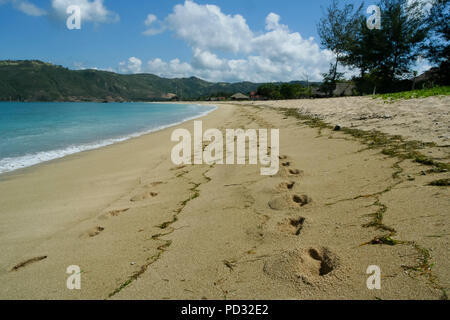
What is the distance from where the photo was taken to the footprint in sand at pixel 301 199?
243cm

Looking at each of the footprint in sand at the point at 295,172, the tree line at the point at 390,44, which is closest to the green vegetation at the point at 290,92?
the tree line at the point at 390,44

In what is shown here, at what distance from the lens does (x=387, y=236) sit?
163 cm

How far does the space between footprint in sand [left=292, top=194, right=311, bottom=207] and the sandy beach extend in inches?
0.7

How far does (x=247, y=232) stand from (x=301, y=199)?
781 mm

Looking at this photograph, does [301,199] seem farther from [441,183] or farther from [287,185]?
[441,183]

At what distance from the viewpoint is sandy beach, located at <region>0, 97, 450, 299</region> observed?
1.40m

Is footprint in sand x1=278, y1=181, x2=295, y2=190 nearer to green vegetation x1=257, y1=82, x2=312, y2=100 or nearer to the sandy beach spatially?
the sandy beach

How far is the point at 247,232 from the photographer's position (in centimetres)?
202

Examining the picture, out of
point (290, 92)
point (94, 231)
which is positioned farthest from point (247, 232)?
point (290, 92)

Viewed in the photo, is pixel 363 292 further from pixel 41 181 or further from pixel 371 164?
pixel 41 181

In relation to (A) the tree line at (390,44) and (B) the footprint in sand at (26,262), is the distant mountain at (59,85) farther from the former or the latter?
(B) the footprint in sand at (26,262)

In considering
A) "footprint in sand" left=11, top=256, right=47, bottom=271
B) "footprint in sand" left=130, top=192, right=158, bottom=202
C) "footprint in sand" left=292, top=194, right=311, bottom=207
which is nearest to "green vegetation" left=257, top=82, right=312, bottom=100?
"footprint in sand" left=130, top=192, right=158, bottom=202
